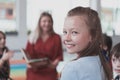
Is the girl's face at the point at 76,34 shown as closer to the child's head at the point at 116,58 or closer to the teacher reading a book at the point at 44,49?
the child's head at the point at 116,58

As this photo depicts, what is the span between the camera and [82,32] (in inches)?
44.5

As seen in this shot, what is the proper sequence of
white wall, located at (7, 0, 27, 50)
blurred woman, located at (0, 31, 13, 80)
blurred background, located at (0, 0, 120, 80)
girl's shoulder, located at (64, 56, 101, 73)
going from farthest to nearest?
white wall, located at (7, 0, 27, 50) < blurred background, located at (0, 0, 120, 80) < blurred woman, located at (0, 31, 13, 80) < girl's shoulder, located at (64, 56, 101, 73)

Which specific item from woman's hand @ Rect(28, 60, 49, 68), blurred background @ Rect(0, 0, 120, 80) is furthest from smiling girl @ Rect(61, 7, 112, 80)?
blurred background @ Rect(0, 0, 120, 80)

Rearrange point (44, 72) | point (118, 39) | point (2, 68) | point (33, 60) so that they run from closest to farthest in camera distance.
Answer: point (2, 68) < point (33, 60) < point (44, 72) < point (118, 39)

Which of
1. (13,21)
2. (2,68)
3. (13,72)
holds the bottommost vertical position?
(13,72)

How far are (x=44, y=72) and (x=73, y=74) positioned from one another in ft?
8.26

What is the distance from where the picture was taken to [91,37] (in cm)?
116

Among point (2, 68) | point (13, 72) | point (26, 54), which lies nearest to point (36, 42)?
point (26, 54)

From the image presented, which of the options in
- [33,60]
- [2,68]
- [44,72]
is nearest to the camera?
[2,68]

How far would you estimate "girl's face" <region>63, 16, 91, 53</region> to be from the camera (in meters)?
1.12

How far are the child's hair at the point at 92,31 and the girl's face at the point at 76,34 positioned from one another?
0.05ft

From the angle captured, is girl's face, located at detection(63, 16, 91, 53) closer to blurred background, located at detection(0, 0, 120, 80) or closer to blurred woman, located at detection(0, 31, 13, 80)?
blurred woman, located at detection(0, 31, 13, 80)

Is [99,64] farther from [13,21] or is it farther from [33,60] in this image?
[13,21]

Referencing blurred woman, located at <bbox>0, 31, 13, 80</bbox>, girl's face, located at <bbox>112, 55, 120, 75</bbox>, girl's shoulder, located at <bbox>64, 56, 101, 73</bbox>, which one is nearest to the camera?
girl's shoulder, located at <bbox>64, 56, 101, 73</bbox>
